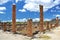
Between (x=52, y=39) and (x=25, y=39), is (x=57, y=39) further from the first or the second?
(x=25, y=39)

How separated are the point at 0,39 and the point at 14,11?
20.3ft

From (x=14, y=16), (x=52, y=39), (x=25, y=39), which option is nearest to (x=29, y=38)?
(x=25, y=39)

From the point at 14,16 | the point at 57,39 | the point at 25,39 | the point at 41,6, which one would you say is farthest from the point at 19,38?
the point at 41,6

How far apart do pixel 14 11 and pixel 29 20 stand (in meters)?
3.74

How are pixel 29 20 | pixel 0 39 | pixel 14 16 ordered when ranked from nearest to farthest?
pixel 0 39 < pixel 29 20 < pixel 14 16

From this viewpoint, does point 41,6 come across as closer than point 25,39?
No

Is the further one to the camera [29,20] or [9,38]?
[29,20]

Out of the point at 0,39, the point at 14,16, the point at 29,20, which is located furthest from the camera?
the point at 14,16

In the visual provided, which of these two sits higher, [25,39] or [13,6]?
[13,6]

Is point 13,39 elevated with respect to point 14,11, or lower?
lower

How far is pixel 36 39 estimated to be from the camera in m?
18.3

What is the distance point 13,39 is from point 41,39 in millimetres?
2547

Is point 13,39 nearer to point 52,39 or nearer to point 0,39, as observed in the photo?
point 0,39

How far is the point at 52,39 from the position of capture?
1889 cm
